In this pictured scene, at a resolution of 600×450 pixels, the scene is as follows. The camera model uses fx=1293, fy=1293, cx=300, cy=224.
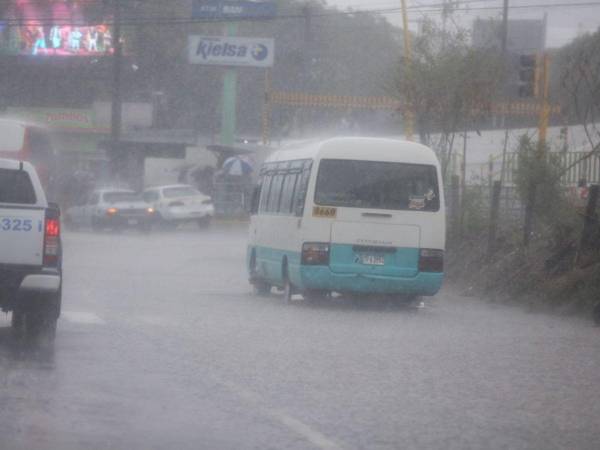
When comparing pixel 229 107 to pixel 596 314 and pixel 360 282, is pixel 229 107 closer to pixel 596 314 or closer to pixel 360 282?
pixel 360 282

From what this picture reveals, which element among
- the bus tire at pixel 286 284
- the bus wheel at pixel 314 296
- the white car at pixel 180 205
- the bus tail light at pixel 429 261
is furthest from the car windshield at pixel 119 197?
the bus tail light at pixel 429 261

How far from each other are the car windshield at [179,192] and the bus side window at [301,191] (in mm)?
28085

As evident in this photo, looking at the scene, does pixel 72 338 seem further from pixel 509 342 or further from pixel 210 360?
pixel 509 342

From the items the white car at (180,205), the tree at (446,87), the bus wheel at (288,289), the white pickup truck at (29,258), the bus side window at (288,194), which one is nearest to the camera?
the white pickup truck at (29,258)

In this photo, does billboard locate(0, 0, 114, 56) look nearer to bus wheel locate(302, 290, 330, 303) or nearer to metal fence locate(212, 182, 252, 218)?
metal fence locate(212, 182, 252, 218)

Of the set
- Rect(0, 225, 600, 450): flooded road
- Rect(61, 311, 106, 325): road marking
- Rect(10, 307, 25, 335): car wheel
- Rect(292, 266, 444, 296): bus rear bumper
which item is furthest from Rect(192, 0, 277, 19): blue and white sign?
Rect(10, 307, 25, 335): car wheel

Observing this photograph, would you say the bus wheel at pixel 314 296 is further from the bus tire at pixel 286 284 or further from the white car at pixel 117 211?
the white car at pixel 117 211

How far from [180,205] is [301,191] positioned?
28100 millimetres

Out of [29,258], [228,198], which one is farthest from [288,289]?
[228,198]

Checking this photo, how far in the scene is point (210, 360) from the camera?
12.4 meters

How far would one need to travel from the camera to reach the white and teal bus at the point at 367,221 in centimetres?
1905

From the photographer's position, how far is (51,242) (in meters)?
12.7

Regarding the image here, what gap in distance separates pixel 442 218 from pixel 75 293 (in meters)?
5.93

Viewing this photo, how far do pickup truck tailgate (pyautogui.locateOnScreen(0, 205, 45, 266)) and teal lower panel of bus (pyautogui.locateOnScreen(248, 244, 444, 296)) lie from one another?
6.92m
